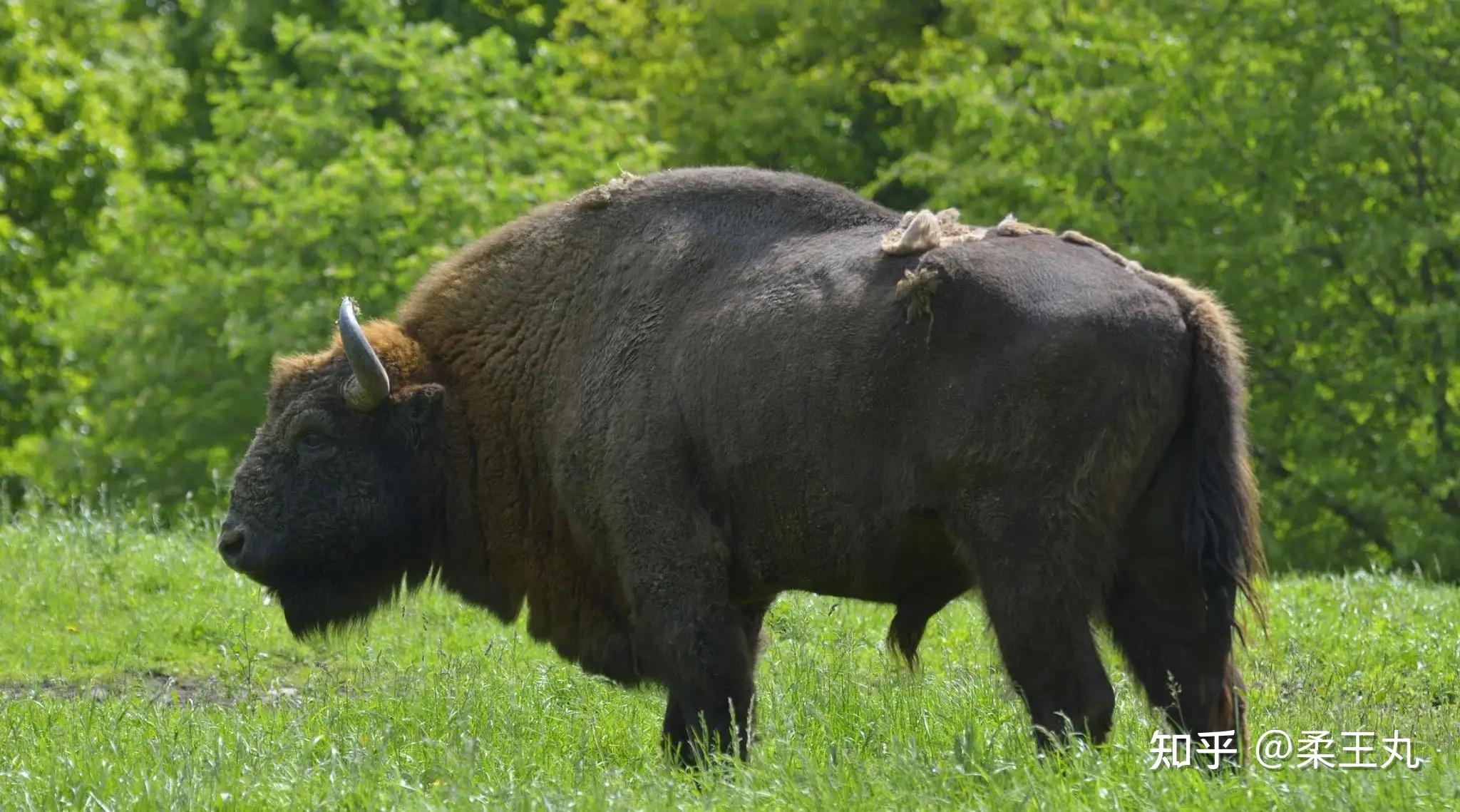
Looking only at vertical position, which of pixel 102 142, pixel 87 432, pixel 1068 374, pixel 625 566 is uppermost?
pixel 1068 374

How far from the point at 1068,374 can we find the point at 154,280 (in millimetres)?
23051

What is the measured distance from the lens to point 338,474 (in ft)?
24.6

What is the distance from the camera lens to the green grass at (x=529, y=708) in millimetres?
5445

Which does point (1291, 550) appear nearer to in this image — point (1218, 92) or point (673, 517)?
point (1218, 92)

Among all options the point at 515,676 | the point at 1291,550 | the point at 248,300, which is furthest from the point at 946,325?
the point at 248,300

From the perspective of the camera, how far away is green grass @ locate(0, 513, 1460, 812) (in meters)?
5.45

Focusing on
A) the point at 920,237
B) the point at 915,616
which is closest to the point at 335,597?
the point at 915,616

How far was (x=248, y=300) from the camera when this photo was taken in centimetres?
2319

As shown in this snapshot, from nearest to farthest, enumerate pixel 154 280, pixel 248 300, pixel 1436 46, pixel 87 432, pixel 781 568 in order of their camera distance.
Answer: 1. pixel 781 568
2. pixel 1436 46
3. pixel 248 300
4. pixel 154 280
5. pixel 87 432

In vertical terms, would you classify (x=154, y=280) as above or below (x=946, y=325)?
→ below

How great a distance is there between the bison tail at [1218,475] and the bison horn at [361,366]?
10.4 ft

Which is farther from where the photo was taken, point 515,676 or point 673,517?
point 515,676

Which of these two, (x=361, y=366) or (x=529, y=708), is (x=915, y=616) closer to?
(x=529, y=708)

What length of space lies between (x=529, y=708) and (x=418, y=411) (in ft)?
4.47
